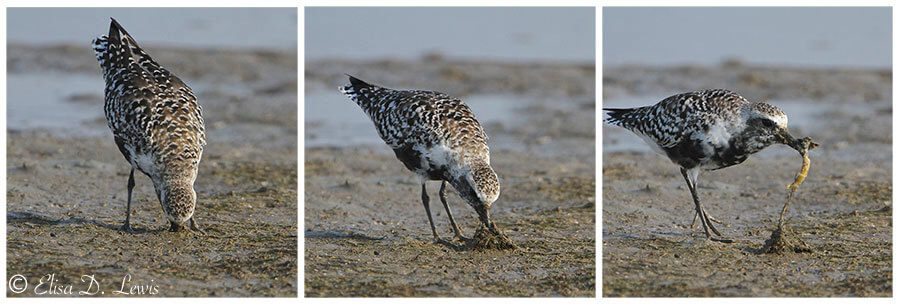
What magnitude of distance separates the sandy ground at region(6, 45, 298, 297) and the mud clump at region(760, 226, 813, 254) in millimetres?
3392

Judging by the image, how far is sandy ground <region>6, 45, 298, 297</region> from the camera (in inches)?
302

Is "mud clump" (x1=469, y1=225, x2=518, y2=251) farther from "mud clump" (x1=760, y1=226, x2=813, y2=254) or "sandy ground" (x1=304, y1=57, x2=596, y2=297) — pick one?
"mud clump" (x1=760, y1=226, x2=813, y2=254)

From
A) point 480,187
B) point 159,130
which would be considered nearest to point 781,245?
point 480,187

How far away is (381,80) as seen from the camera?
16547 millimetres

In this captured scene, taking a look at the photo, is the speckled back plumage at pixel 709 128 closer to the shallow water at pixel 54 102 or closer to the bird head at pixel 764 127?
the bird head at pixel 764 127

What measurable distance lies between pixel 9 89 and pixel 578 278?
10.4 m

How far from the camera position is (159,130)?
8688 mm

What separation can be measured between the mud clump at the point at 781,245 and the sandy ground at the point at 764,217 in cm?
6

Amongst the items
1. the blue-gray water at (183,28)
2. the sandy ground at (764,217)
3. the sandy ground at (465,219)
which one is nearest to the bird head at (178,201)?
the sandy ground at (465,219)

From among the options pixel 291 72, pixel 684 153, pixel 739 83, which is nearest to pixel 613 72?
pixel 739 83

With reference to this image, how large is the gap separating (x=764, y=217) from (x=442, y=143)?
3.05 metres

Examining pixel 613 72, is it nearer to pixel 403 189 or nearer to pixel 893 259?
pixel 403 189

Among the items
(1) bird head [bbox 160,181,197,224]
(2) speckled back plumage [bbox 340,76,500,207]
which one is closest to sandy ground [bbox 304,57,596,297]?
(2) speckled back plumage [bbox 340,76,500,207]

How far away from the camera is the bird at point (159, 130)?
27.8 ft
